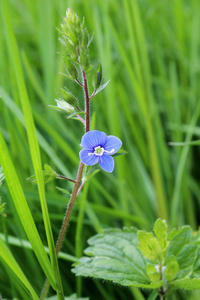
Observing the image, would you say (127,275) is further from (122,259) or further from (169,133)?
(169,133)

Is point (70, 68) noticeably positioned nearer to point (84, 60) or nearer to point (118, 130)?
point (84, 60)

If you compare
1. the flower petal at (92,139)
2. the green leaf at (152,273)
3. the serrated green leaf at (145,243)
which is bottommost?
the green leaf at (152,273)

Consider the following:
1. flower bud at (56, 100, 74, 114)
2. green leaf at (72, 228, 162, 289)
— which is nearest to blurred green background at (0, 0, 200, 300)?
green leaf at (72, 228, 162, 289)

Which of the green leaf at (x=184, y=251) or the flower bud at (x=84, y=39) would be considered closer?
the flower bud at (x=84, y=39)

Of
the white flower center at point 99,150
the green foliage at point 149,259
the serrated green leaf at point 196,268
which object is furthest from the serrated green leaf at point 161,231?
the white flower center at point 99,150

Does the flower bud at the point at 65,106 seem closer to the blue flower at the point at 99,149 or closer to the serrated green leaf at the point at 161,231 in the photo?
the blue flower at the point at 99,149

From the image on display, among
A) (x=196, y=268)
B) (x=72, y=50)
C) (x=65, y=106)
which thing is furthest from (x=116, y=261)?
(x=72, y=50)

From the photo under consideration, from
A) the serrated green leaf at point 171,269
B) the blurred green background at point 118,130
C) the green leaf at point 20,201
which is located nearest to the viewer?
the green leaf at point 20,201
